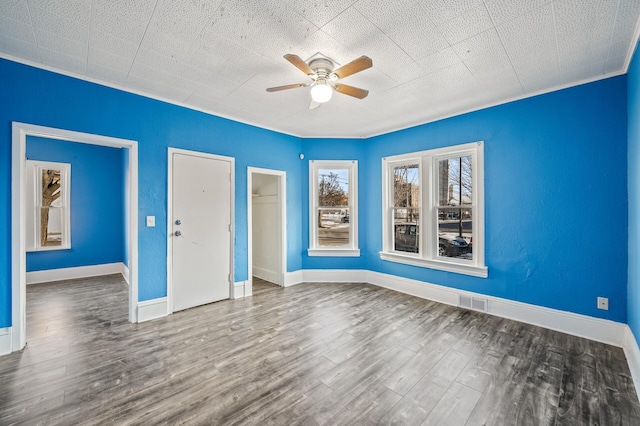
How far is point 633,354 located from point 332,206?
13.0 feet

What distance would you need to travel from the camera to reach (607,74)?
276 centimetres

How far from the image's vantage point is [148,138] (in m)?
3.38

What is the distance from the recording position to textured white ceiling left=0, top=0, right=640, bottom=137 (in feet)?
6.27

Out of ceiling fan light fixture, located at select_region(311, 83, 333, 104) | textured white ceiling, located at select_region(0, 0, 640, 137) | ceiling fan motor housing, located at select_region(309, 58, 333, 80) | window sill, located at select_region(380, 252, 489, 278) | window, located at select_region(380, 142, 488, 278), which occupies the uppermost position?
textured white ceiling, located at select_region(0, 0, 640, 137)

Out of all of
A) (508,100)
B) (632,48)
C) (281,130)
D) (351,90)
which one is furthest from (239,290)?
(632,48)

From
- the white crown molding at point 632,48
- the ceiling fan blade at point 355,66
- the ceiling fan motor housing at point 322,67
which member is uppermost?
the white crown molding at point 632,48

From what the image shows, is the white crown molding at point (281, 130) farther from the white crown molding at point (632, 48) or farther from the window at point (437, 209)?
the window at point (437, 209)

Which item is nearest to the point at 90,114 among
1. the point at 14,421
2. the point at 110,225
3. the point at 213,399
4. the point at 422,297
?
the point at 14,421

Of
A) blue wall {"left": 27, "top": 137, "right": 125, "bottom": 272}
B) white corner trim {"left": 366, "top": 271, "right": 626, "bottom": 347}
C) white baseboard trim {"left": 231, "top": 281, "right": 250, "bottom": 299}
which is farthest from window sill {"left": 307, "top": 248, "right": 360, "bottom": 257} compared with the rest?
blue wall {"left": 27, "top": 137, "right": 125, "bottom": 272}

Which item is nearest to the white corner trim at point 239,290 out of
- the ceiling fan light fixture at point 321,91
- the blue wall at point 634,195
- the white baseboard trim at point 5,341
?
the white baseboard trim at point 5,341

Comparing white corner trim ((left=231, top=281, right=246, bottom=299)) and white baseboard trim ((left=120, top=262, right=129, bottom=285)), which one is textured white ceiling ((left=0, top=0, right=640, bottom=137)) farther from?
white baseboard trim ((left=120, top=262, right=129, bottom=285))

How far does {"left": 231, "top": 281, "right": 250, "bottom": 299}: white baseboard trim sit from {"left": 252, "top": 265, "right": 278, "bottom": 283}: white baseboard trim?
2.76 feet

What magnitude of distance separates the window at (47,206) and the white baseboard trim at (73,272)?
45cm

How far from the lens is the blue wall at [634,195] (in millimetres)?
2256
